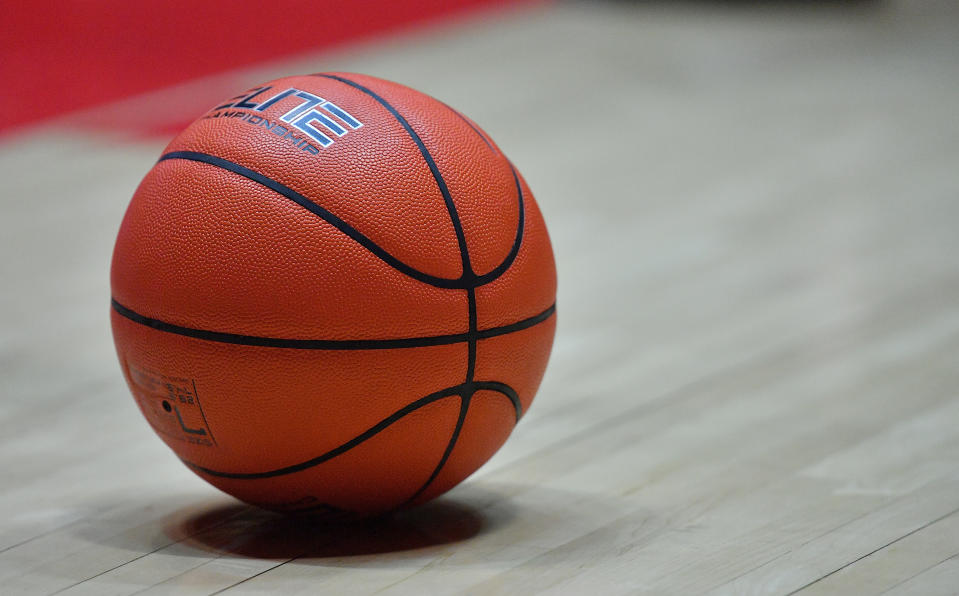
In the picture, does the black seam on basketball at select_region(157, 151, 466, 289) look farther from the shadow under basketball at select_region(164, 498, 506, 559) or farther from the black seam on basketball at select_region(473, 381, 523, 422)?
the shadow under basketball at select_region(164, 498, 506, 559)

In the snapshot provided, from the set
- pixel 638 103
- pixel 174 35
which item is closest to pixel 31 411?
pixel 638 103

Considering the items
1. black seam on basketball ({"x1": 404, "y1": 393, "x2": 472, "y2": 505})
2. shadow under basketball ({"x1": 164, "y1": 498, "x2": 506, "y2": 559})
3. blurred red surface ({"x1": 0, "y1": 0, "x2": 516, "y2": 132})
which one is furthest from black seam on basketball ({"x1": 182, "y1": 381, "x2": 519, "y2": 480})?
blurred red surface ({"x1": 0, "y1": 0, "x2": 516, "y2": 132})

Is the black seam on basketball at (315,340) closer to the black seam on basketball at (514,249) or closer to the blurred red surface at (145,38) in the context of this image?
the black seam on basketball at (514,249)

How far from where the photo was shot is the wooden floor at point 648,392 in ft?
7.25

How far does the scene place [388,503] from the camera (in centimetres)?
229

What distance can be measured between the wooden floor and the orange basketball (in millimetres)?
205

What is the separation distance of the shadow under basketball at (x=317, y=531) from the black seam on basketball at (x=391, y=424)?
13 centimetres

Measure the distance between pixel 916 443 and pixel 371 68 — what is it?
21.0ft

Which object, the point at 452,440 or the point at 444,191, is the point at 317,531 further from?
the point at 444,191

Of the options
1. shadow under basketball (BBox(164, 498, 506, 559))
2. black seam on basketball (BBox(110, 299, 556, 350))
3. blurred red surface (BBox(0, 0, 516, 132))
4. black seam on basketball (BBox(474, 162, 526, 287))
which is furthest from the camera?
blurred red surface (BBox(0, 0, 516, 132))

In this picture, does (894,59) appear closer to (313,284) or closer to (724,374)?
(724,374)

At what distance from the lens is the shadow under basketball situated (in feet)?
7.45

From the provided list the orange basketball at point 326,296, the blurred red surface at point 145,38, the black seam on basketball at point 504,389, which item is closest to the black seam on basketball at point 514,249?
the orange basketball at point 326,296

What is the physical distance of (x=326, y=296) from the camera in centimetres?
206
